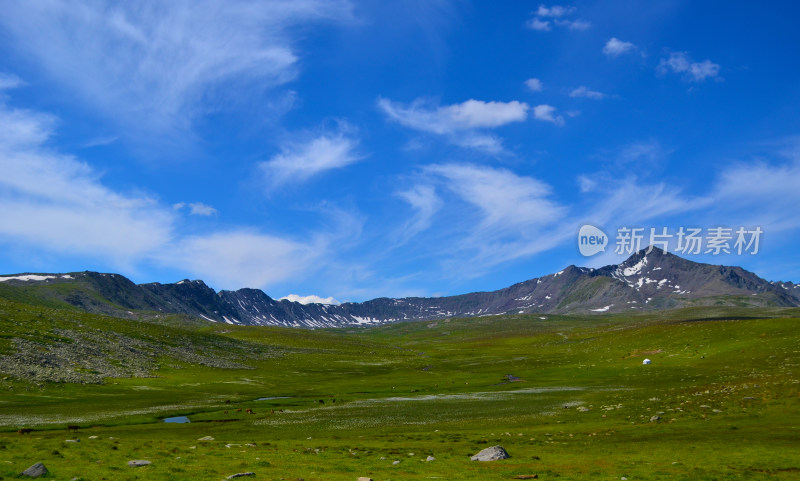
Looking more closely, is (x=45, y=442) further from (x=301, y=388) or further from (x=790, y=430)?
(x=301, y=388)

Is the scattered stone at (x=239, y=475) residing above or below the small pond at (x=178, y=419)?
above

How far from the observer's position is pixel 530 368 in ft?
399

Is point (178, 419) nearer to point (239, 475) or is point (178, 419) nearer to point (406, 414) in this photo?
point (406, 414)

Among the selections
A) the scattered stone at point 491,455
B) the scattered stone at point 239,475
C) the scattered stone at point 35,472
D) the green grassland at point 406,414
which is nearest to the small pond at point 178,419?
the green grassland at point 406,414

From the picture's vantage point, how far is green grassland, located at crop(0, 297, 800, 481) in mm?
24484

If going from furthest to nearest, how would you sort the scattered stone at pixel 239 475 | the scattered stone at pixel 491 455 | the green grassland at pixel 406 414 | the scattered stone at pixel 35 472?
the scattered stone at pixel 491 455 < the green grassland at pixel 406 414 < the scattered stone at pixel 239 475 < the scattered stone at pixel 35 472

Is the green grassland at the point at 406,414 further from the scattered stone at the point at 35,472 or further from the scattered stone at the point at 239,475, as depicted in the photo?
the scattered stone at the point at 239,475

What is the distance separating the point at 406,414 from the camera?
56719 millimetres

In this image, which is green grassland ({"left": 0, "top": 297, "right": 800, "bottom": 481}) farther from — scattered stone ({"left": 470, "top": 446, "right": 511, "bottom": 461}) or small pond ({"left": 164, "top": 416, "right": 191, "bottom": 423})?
small pond ({"left": 164, "top": 416, "right": 191, "bottom": 423})

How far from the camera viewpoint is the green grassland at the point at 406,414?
80.3ft

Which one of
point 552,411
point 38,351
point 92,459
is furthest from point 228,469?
point 38,351

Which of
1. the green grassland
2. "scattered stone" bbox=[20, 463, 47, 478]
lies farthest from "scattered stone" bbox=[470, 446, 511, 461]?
"scattered stone" bbox=[20, 463, 47, 478]

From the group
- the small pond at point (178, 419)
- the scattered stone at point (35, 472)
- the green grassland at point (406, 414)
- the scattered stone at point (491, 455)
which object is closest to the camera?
the scattered stone at point (35, 472)

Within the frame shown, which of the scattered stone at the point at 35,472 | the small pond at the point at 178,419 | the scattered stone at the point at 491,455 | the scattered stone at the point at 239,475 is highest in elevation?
the scattered stone at the point at 35,472
